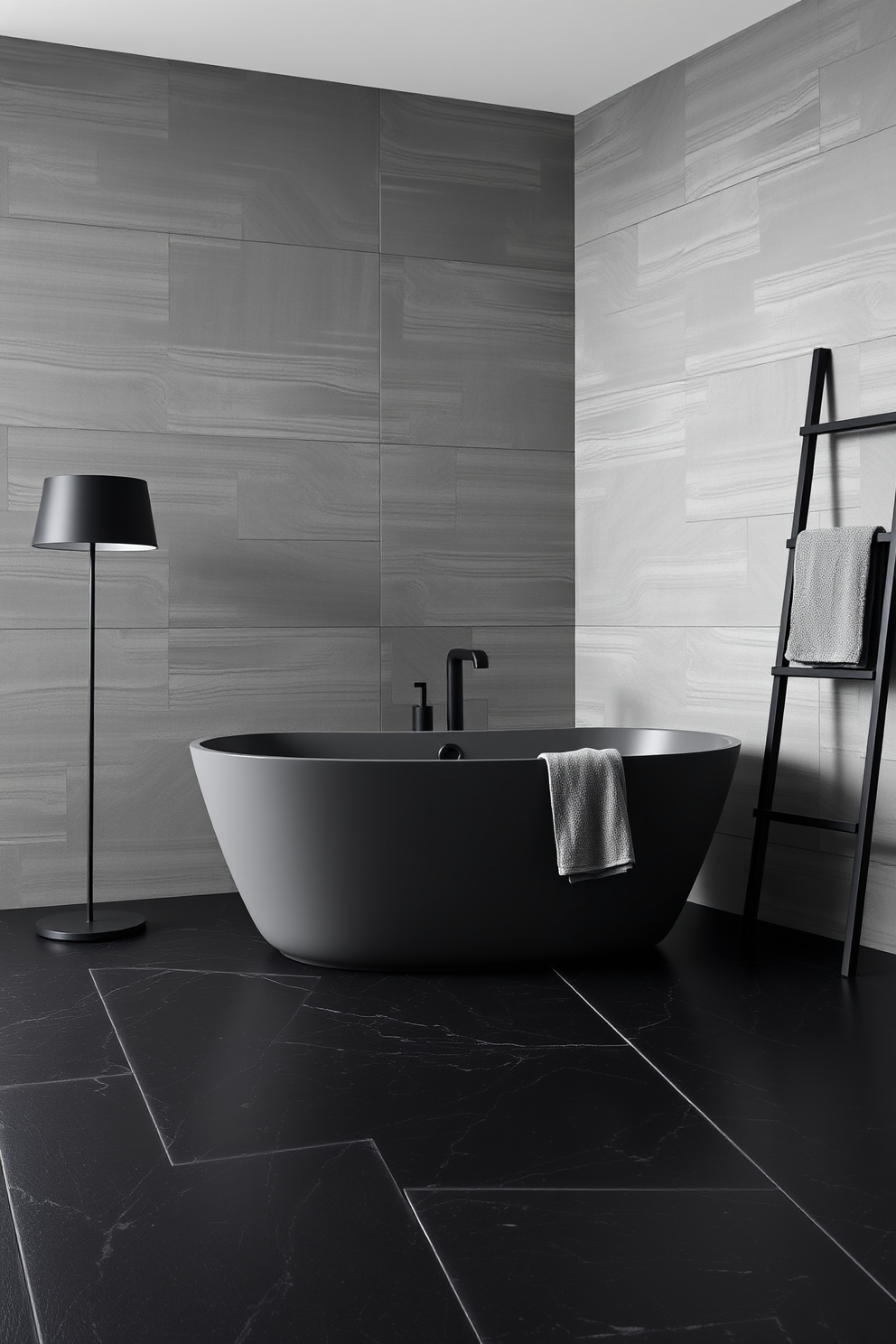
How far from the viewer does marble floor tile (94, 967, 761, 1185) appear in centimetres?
221

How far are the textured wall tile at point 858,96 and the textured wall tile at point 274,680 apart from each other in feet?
6.77

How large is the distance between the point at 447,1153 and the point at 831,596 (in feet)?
6.36

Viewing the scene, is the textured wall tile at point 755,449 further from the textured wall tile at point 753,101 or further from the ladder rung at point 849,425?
the textured wall tile at point 753,101

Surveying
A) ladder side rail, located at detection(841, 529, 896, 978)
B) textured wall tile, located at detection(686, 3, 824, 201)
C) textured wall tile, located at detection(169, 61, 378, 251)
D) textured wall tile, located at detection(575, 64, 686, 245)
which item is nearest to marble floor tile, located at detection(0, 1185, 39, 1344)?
ladder side rail, located at detection(841, 529, 896, 978)

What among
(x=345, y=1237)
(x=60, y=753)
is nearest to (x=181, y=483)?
(x=60, y=753)

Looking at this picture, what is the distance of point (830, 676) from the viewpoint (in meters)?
3.54

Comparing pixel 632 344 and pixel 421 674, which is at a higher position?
pixel 632 344

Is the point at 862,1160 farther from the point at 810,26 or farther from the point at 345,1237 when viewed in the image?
the point at 810,26

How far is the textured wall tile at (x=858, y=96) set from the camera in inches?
137

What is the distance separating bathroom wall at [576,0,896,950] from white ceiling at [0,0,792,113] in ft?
0.63

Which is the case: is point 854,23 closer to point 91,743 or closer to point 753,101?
point 753,101

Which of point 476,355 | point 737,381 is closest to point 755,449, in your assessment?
point 737,381

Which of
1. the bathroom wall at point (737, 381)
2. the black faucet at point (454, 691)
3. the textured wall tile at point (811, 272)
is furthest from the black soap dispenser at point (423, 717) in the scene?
the textured wall tile at point (811, 272)

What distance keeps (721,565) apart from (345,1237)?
2652mm
